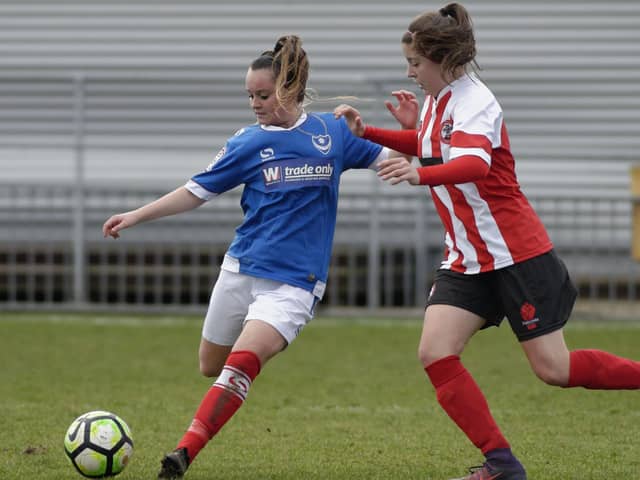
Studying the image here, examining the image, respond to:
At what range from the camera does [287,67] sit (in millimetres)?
5078

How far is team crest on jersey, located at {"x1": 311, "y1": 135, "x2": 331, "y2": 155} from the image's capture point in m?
5.19

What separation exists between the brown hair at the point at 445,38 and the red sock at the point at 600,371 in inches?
48.4

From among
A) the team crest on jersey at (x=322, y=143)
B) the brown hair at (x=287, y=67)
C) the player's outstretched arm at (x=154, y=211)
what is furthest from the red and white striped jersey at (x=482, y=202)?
the player's outstretched arm at (x=154, y=211)

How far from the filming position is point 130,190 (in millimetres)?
11969

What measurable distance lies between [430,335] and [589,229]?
739cm

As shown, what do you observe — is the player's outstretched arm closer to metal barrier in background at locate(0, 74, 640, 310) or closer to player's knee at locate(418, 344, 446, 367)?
player's knee at locate(418, 344, 446, 367)

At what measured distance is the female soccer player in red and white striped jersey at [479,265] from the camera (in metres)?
4.70

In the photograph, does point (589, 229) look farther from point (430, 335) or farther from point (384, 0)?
point (430, 335)

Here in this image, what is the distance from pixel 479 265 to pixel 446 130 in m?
0.54

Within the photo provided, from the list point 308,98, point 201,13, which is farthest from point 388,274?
point 308,98

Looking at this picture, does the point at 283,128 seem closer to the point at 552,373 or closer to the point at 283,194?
the point at 283,194

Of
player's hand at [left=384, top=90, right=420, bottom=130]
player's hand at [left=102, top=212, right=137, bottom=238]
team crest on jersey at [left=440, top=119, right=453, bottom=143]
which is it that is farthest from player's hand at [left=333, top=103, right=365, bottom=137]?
player's hand at [left=102, top=212, right=137, bottom=238]

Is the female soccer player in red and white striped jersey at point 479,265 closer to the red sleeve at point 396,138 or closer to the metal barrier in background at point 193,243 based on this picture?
the red sleeve at point 396,138

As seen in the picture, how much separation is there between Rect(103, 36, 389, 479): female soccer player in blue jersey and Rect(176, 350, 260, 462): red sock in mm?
72
